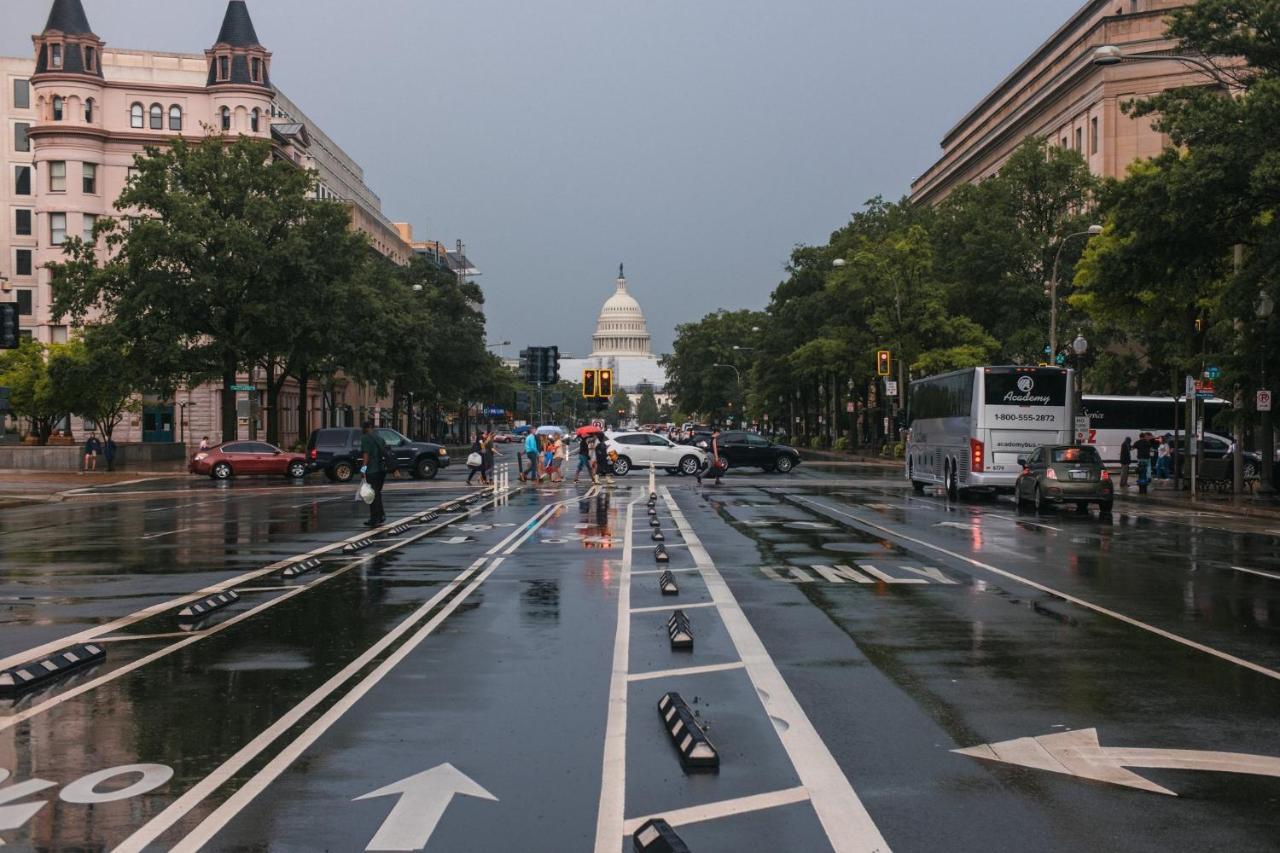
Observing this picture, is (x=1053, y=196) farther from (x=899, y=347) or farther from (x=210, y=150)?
(x=210, y=150)

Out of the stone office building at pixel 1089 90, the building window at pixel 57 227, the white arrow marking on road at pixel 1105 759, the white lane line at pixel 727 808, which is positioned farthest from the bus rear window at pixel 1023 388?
the building window at pixel 57 227

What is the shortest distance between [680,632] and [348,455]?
37.8m

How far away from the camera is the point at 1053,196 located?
67.2m

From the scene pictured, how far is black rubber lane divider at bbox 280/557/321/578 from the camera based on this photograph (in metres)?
17.7

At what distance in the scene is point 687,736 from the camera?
318 inches

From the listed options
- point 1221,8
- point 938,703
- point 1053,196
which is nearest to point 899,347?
point 1053,196

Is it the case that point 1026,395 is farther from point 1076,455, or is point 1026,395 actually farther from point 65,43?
point 65,43

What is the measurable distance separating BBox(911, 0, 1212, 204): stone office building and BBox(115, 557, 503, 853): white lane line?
57.7 m

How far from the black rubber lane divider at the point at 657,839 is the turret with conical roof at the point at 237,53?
87.1 m

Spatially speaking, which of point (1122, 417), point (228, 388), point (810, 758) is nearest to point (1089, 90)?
point (1122, 417)

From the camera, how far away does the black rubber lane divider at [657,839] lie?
587cm

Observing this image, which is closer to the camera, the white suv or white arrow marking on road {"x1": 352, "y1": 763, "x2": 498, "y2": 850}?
white arrow marking on road {"x1": 352, "y1": 763, "x2": 498, "y2": 850}

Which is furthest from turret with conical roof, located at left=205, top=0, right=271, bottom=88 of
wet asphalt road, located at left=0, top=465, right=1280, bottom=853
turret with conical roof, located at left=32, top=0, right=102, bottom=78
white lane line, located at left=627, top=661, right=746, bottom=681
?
white lane line, located at left=627, top=661, right=746, bottom=681

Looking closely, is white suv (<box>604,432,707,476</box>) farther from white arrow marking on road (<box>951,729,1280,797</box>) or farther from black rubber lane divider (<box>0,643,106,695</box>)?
white arrow marking on road (<box>951,729,1280,797</box>)
